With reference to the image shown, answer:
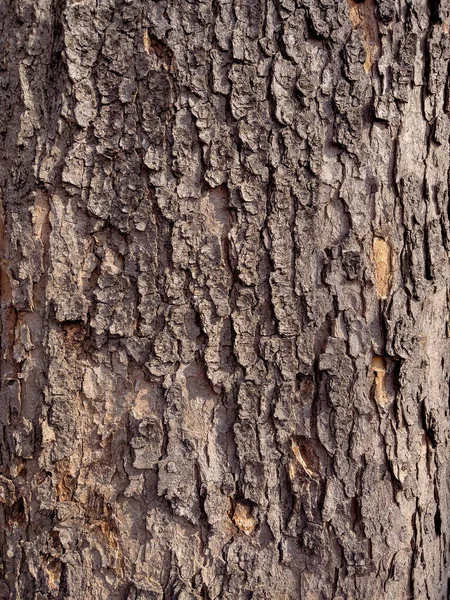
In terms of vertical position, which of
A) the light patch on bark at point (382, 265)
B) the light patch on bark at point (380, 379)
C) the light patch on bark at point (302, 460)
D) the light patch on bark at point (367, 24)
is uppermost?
the light patch on bark at point (367, 24)

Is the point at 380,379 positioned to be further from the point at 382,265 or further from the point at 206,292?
the point at 206,292

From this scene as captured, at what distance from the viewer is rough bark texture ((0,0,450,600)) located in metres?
1.16

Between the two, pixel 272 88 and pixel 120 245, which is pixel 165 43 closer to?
pixel 272 88

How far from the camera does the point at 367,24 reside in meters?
1.21

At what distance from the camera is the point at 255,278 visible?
46.5 inches

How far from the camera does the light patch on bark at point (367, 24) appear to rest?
121 cm

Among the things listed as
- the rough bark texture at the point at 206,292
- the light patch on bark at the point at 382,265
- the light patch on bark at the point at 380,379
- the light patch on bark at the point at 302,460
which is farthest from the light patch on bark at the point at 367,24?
the light patch on bark at the point at 302,460

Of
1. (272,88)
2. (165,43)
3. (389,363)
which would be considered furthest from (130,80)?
(389,363)

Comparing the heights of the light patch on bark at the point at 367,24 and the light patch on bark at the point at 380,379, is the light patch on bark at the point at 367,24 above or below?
above

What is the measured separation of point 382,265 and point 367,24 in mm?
478

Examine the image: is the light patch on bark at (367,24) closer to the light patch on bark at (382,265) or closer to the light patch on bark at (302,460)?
the light patch on bark at (382,265)

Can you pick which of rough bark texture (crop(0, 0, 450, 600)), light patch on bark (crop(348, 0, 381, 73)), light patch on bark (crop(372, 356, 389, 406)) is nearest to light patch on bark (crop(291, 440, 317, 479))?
rough bark texture (crop(0, 0, 450, 600))

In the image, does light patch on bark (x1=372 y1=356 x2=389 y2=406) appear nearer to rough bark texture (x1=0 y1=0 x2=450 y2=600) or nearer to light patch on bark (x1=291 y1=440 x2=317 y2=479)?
rough bark texture (x1=0 y1=0 x2=450 y2=600)

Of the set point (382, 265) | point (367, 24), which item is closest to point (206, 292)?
point (382, 265)
